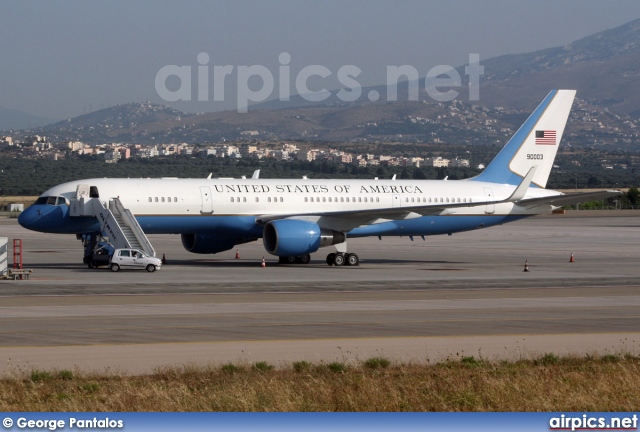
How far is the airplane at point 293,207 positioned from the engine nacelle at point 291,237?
4 cm

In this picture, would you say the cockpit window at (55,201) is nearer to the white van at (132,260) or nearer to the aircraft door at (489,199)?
the white van at (132,260)

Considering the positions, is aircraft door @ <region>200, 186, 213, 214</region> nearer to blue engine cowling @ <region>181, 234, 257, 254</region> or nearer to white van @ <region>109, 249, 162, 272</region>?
blue engine cowling @ <region>181, 234, 257, 254</region>

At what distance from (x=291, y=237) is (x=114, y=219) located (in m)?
7.48

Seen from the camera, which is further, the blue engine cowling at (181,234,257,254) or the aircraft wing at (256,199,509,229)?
the blue engine cowling at (181,234,257,254)

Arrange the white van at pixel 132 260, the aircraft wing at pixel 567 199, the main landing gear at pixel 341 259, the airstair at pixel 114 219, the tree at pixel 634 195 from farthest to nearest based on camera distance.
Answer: the tree at pixel 634 195 → the aircraft wing at pixel 567 199 → the main landing gear at pixel 341 259 → the airstair at pixel 114 219 → the white van at pixel 132 260

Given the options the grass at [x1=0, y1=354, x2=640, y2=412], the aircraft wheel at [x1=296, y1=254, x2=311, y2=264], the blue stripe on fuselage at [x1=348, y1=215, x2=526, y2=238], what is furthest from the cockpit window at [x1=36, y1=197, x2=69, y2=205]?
the grass at [x1=0, y1=354, x2=640, y2=412]

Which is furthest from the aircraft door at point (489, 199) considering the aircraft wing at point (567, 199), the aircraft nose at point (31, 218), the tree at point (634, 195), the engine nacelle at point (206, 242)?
the tree at point (634, 195)

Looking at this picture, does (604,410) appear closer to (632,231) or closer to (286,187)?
(286,187)

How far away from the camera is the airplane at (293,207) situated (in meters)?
46.0

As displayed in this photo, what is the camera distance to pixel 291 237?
151 feet

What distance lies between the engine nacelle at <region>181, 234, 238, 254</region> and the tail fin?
1408cm

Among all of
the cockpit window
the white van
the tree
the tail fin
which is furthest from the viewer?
the tree

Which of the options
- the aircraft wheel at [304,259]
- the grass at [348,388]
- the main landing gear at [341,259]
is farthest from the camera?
the aircraft wheel at [304,259]

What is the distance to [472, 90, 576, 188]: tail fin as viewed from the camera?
183 feet
